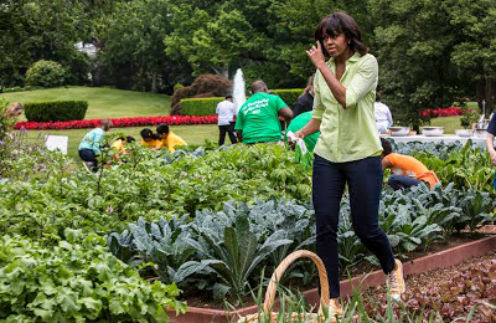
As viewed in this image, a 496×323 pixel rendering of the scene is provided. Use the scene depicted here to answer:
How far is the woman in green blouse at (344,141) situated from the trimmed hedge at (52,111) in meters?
26.0

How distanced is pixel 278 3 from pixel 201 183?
35324 millimetres

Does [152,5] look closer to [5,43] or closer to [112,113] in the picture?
[112,113]

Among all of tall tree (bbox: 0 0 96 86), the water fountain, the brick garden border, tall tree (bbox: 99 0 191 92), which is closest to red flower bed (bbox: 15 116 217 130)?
the water fountain

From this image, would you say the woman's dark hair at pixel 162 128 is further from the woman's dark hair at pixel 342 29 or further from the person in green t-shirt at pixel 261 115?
the woman's dark hair at pixel 342 29

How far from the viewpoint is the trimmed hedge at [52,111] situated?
28625mm

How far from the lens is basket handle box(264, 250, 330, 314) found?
328 cm

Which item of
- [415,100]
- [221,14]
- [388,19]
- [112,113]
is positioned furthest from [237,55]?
[415,100]

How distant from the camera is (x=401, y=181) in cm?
754

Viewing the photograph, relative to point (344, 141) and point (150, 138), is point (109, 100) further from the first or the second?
point (344, 141)

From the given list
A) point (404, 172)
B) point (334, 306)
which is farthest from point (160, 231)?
point (404, 172)

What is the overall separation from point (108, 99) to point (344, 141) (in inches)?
1707

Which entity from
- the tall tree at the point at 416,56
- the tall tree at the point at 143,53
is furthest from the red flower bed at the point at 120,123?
the tall tree at the point at 143,53

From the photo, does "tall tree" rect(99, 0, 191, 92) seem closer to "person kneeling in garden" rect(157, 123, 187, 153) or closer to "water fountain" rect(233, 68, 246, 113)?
"water fountain" rect(233, 68, 246, 113)

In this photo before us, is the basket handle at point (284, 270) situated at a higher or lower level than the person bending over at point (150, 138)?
lower
